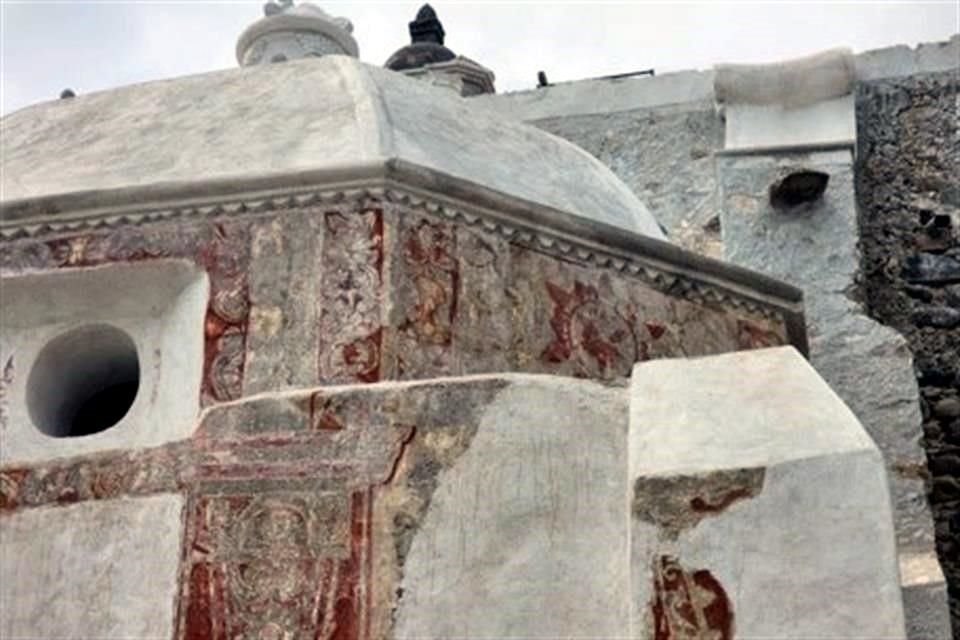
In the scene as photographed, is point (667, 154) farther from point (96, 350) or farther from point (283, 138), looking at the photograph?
point (96, 350)

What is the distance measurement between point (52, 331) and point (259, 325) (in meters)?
0.76

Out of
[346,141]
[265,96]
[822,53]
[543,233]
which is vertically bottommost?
[543,233]

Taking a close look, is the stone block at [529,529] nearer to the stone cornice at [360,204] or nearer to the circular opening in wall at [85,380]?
the stone cornice at [360,204]

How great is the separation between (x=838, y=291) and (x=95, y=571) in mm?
4209

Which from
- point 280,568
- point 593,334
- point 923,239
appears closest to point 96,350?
point 280,568

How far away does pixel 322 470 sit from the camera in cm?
416

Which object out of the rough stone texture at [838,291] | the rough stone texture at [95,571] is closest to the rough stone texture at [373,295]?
the rough stone texture at [95,571]

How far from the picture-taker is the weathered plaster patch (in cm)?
352

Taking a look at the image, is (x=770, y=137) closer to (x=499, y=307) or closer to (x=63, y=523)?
(x=499, y=307)

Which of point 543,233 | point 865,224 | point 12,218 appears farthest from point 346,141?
point 865,224

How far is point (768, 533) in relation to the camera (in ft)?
11.4

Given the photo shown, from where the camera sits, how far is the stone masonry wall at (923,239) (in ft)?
23.1

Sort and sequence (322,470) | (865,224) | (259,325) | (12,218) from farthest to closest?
(865,224) → (12,218) → (259,325) → (322,470)

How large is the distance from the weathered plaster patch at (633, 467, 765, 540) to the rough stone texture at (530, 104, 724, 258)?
14.0 ft
